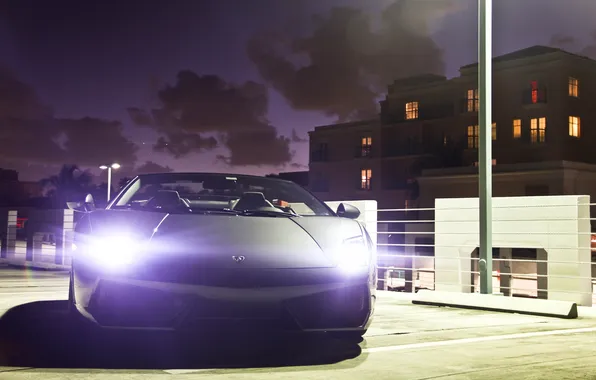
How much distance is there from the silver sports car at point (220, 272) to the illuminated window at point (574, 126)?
138ft

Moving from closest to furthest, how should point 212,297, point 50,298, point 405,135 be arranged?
1. point 212,297
2. point 50,298
3. point 405,135

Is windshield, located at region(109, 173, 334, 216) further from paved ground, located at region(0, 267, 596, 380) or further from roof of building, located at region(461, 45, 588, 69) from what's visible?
roof of building, located at region(461, 45, 588, 69)

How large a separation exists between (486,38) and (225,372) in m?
5.95

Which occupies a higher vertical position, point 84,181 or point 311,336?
point 84,181

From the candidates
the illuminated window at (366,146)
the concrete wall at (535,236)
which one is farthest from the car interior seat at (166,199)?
the illuminated window at (366,146)

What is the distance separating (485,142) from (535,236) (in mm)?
1846

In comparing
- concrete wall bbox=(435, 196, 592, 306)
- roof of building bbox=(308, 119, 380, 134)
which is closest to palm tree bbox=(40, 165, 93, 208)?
roof of building bbox=(308, 119, 380, 134)

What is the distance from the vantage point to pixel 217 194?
6.45 m

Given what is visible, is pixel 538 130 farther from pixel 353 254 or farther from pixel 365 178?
pixel 353 254

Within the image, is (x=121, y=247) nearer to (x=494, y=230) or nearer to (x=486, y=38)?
(x=486, y=38)

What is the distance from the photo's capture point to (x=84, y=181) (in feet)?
354

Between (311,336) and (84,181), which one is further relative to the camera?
(84,181)

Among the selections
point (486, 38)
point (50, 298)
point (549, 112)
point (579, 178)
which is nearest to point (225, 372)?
point (50, 298)

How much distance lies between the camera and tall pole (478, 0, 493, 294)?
8430mm
